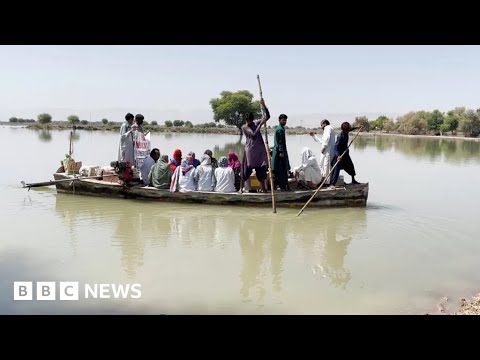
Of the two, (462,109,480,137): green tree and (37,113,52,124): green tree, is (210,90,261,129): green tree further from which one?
(37,113,52,124): green tree

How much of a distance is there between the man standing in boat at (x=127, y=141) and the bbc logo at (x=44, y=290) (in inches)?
218

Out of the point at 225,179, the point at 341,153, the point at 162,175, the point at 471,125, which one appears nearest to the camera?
the point at 341,153

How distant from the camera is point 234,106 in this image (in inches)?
3061

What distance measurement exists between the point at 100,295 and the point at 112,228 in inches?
121

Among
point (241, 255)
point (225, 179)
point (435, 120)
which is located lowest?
point (241, 255)

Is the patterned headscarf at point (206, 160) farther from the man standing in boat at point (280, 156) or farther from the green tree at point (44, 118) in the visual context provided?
the green tree at point (44, 118)

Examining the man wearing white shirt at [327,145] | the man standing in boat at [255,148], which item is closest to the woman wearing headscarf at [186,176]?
the man standing in boat at [255,148]

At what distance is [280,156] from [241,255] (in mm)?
3329

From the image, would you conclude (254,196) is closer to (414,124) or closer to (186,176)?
(186,176)

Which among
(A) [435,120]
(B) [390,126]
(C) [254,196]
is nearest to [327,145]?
(C) [254,196]

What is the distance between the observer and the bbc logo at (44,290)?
17.1ft

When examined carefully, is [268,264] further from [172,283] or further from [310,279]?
[172,283]
